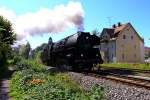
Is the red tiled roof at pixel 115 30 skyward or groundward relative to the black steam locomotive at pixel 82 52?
skyward

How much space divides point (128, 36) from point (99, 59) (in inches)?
1984

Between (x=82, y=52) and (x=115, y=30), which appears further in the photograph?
(x=115, y=30)

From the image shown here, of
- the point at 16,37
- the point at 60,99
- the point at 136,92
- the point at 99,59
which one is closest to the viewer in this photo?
the point at 60,99

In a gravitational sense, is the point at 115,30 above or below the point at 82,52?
above

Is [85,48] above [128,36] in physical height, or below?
below

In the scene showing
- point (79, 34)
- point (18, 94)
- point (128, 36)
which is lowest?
point (18, 94)

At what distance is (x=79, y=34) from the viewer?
30.9 meters

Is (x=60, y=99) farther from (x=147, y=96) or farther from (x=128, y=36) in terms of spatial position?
(x=128, y=36)

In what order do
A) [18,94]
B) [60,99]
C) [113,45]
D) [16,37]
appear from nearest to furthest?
1. [60,99]
2. [18,94]
3. [16,37]
4. [113,45]

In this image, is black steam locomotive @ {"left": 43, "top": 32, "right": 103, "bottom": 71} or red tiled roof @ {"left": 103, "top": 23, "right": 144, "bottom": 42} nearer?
black steam locomotive @ {"left": 43, "top": 32, "right": 103, "bottom": 71}

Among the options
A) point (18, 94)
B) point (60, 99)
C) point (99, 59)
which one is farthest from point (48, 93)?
point (99, 59)

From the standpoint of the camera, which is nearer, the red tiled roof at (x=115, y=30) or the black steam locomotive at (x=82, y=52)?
the black steam locomotive at (x=82, y=52)

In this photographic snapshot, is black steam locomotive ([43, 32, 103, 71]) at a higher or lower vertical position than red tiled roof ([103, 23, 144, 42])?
lower

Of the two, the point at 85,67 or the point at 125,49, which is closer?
the point at 85,67
